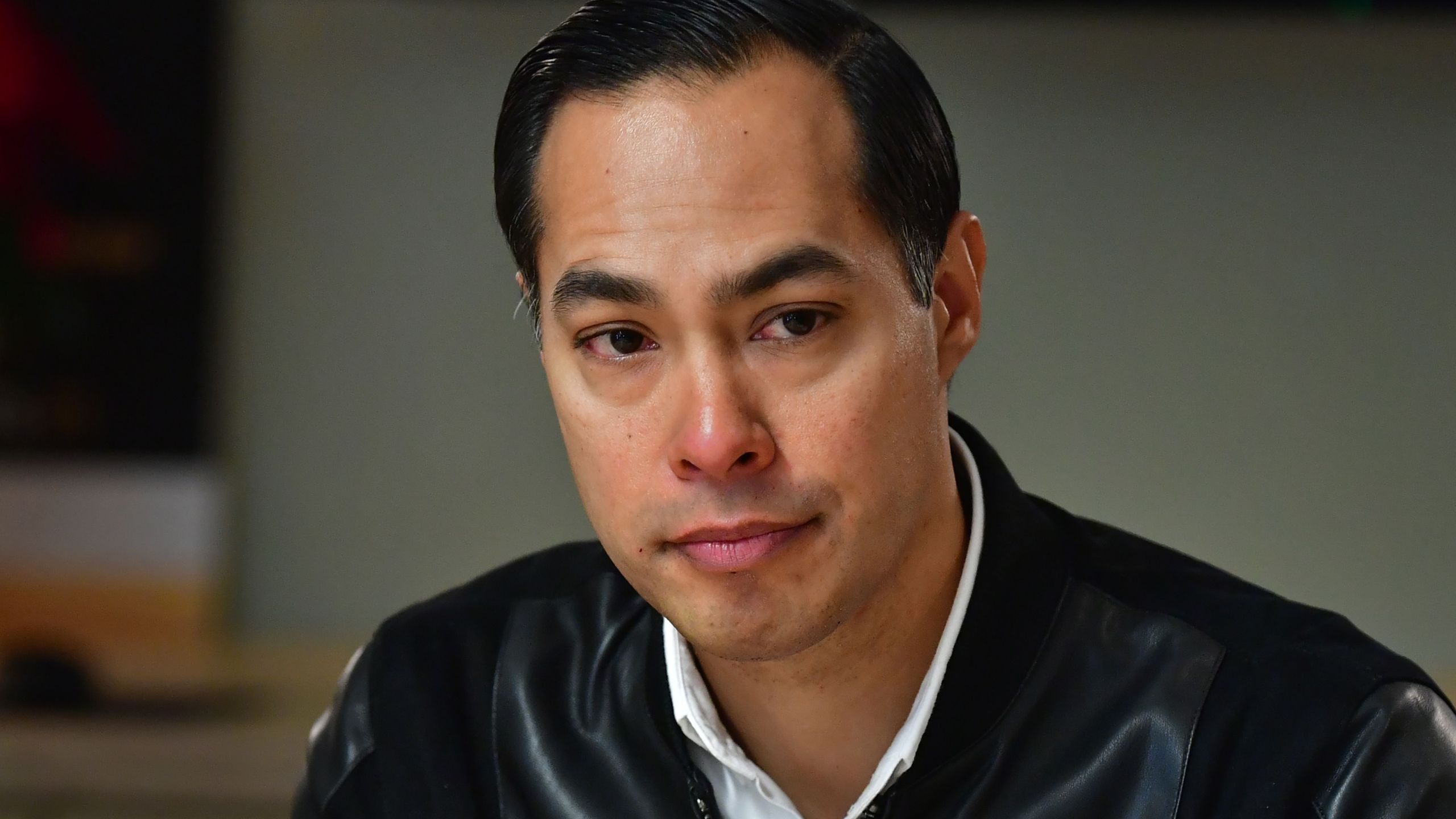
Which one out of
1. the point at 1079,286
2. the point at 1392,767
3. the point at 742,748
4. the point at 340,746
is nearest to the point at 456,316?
the point at 1079,286

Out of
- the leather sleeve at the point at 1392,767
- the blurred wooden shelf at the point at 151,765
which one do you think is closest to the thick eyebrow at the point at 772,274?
the leather sleeve at the point at 1392,767

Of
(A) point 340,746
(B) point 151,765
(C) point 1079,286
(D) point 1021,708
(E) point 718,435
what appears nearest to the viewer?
(E) point 718,435

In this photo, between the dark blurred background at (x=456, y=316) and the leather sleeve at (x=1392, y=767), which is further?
the dark blurred background at (x=456, y=316)

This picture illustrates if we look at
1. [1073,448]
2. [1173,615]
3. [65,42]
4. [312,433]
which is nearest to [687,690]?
[1173,615]

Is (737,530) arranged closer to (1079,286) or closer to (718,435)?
(718,435)

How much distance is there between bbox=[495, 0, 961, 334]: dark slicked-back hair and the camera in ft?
3.87

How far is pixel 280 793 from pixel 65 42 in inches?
75.6

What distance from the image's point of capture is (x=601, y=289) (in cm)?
116

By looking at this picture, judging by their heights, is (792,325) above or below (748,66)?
below

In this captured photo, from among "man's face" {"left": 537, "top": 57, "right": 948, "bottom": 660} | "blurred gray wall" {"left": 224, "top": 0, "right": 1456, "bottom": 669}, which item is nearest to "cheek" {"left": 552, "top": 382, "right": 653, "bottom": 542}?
"man's face" {"left": 537, "top": 57, "right": 948, "bottom": 660}

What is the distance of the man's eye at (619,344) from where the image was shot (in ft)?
3.87

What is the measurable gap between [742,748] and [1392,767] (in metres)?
0.51

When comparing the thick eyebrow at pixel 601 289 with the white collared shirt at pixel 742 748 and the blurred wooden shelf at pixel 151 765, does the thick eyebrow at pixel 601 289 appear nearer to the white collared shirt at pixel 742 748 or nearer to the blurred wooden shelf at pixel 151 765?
the white collared shirt at pixel 742 748

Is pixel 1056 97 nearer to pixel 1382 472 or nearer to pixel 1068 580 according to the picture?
pixel 1382 472
